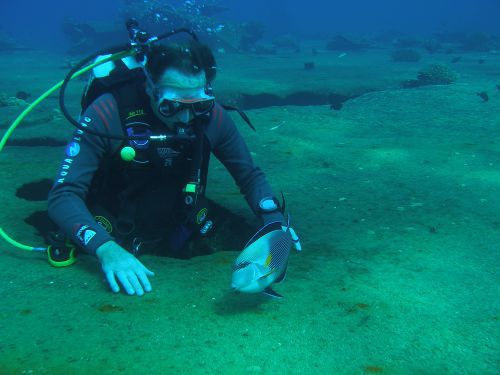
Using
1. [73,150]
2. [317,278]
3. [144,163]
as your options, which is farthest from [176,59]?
[317,278]

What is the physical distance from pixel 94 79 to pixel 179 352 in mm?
2232

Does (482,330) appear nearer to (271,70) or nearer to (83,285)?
(83,285)

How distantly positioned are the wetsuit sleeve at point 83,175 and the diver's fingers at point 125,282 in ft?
0.85

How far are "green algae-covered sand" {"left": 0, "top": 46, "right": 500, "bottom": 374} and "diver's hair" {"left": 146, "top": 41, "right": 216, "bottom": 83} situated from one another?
1.42 meters

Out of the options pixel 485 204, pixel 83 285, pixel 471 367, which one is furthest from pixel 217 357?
pixel 485 204

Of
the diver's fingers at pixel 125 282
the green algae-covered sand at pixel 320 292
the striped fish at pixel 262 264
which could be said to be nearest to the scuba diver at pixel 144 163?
the diver's fingers at pixel 125 282

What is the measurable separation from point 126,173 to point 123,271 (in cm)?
98

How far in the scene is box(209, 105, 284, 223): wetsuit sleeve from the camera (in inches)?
122

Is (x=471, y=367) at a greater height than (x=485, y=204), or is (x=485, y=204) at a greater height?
(x=471, y=367)

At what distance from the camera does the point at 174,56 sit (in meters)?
2.60

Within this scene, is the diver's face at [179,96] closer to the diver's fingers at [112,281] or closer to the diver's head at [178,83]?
the diver's head at [178,83]

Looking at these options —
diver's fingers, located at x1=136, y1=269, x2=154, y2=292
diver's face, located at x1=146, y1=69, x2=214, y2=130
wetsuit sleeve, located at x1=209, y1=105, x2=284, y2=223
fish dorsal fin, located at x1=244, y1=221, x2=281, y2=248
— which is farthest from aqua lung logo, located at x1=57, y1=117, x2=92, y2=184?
fish dorsal fin, located at x1=244, y1=221, x2=281, y2=248

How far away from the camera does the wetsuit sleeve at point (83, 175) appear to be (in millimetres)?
2375

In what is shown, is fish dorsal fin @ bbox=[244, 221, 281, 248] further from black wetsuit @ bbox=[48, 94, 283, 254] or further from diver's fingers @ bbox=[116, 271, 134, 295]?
diver's fingers @ bbox=[116, 271, 134, 295]
